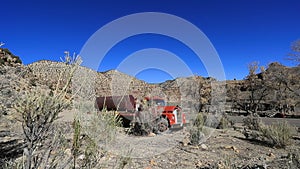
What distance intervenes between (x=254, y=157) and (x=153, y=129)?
488 centimetres

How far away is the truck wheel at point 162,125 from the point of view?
10.5 metres

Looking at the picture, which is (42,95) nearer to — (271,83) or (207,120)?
(207,120)

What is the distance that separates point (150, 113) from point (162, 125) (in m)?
1.12

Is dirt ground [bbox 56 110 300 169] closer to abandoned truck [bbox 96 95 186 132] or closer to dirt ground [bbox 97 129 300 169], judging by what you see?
dirt ground [bbox 97 129 300 169]

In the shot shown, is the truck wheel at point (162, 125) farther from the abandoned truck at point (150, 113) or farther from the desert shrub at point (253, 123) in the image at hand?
the desert shrub at point (253, 123)

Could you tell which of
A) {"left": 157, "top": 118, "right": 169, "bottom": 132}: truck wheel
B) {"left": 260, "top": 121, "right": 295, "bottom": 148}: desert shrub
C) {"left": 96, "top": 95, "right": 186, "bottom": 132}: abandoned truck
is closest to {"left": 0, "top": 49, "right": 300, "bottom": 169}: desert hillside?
{"left": 260, "top": 121, "right": 295, "bottom": 148}: desert shrub

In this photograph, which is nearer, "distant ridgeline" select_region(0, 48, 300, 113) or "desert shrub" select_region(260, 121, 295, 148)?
"desert shrub" select_region(260, 121, 295, 148)

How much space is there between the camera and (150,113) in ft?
32.9

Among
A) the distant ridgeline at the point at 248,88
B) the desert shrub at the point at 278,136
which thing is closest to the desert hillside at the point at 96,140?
the desert shrub at the point at 278,136

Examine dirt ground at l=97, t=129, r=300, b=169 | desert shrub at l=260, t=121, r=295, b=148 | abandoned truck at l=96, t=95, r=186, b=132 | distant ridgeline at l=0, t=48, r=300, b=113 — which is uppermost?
distant ridgeline at l=0, t=48, r=300, b=113

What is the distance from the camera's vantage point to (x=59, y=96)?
2.61 m

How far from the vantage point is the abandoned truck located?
10.1 metres

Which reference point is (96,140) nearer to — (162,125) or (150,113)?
(150,113)

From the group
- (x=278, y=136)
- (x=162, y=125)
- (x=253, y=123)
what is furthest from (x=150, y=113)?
(x=253, y=123)
